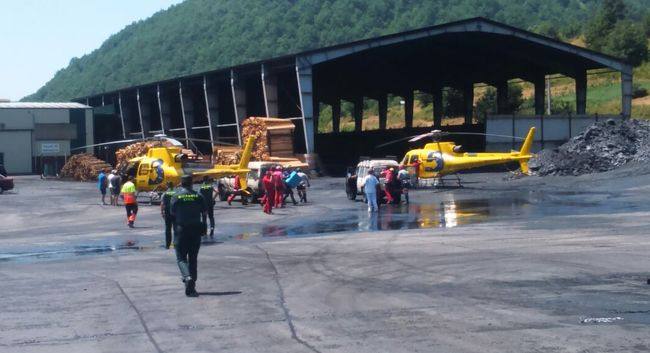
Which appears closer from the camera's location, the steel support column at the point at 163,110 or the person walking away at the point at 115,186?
the person walking away at the point at 115,186

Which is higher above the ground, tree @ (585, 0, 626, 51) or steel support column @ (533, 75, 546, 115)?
tree @ (585, 0, 626, 51)

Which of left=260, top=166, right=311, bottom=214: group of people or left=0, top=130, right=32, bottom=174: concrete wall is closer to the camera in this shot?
left=260, top=166, right=311, bottom=214: group of people

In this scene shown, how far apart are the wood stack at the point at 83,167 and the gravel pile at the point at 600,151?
3040 cm

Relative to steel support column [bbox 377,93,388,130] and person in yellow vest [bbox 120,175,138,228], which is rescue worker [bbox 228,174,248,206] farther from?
steel support column [bbox 377,93,388,130]

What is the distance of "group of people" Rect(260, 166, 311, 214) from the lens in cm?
3148

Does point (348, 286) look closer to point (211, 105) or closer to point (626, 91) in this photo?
point (626, 91)

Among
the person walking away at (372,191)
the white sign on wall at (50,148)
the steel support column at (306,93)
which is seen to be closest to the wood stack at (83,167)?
the white sign on wall at (50,148)

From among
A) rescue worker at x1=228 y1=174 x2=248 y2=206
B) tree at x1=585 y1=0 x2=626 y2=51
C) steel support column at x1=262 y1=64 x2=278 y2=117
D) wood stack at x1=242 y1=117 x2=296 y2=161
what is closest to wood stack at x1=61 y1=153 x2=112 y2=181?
steel support column at x1=262 y1=64 x2=278 y2=117

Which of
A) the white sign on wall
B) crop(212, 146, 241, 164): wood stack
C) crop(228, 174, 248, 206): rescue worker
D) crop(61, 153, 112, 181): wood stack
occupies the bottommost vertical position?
crop(228, 174, 248, 206): rescue worker

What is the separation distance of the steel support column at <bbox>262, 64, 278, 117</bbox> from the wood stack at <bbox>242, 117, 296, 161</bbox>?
2717 mm

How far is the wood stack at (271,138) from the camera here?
5341 cm

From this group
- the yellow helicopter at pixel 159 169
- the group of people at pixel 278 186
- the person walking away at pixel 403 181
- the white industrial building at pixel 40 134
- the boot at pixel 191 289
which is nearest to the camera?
the boot at pixel 191 289

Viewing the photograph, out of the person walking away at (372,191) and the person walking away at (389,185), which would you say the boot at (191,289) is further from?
the person walking away at (389,185)

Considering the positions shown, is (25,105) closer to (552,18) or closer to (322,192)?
(322,192)
